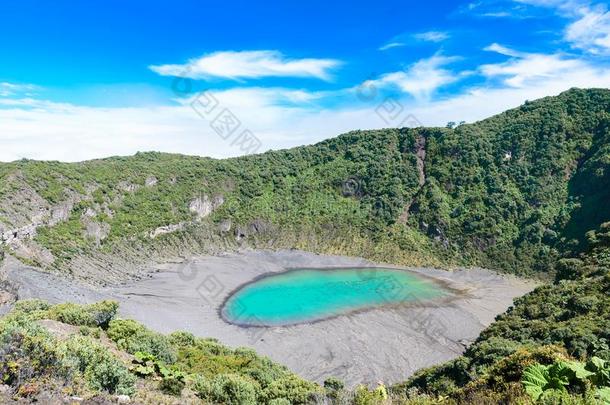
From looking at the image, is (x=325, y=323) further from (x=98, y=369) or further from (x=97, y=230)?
(x=97, y=230)

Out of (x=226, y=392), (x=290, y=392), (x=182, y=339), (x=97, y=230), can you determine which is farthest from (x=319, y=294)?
(x=226, y=392)

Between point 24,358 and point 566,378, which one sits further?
point 24,358

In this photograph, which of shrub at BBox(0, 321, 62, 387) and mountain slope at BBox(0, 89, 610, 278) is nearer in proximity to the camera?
shrub at BBox(0, 321, 62, 387)

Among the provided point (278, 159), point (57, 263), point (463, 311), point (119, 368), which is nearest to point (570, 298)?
point (463, 311)

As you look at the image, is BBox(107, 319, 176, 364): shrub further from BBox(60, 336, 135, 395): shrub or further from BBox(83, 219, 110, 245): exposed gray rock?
BBox(83, 219, 110, 245): exposed gray rock

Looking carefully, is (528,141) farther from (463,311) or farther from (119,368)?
(119,368)

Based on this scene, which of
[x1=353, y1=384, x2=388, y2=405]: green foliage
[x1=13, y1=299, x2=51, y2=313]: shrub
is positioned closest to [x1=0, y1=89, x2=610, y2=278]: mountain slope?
[x1=13, y1=299, x2=51, y2=313]: shrub
